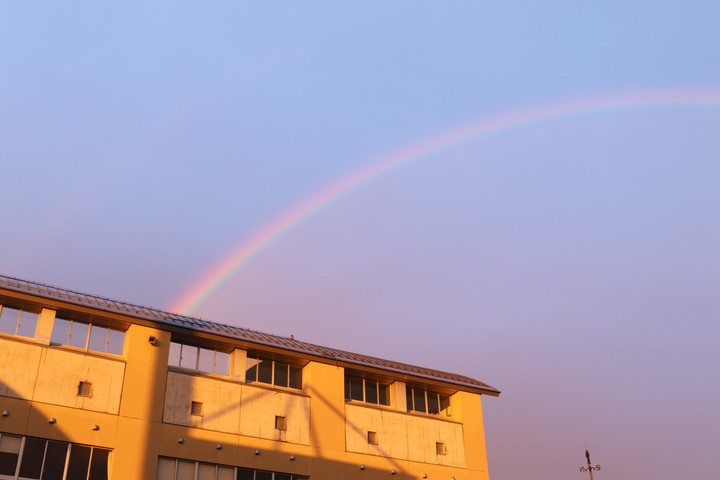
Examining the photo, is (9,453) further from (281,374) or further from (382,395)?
(382,395)

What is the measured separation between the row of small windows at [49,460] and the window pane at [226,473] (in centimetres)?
573

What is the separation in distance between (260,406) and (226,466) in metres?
3.71

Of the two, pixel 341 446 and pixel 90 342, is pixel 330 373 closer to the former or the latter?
pixel 341 446

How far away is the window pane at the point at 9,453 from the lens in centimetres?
3094

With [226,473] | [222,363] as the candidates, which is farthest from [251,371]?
[226,473]

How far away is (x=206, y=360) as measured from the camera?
129 feet

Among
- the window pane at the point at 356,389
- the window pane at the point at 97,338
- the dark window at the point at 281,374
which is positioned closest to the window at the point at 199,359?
the dark window at the point at 281,374

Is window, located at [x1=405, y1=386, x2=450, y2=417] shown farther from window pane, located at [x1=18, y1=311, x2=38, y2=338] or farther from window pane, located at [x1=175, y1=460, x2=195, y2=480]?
window pane, located at [x1=18, y1=311, x2=38, y2=338]

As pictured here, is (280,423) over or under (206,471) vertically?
over

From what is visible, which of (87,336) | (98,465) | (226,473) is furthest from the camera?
(226,473)

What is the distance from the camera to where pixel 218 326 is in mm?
41812

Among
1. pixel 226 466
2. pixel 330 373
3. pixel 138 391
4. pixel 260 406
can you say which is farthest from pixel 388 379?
pixel 138 391

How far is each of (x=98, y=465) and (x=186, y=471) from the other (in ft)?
14.2

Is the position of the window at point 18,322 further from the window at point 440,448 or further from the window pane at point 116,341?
the window at point 440,448
